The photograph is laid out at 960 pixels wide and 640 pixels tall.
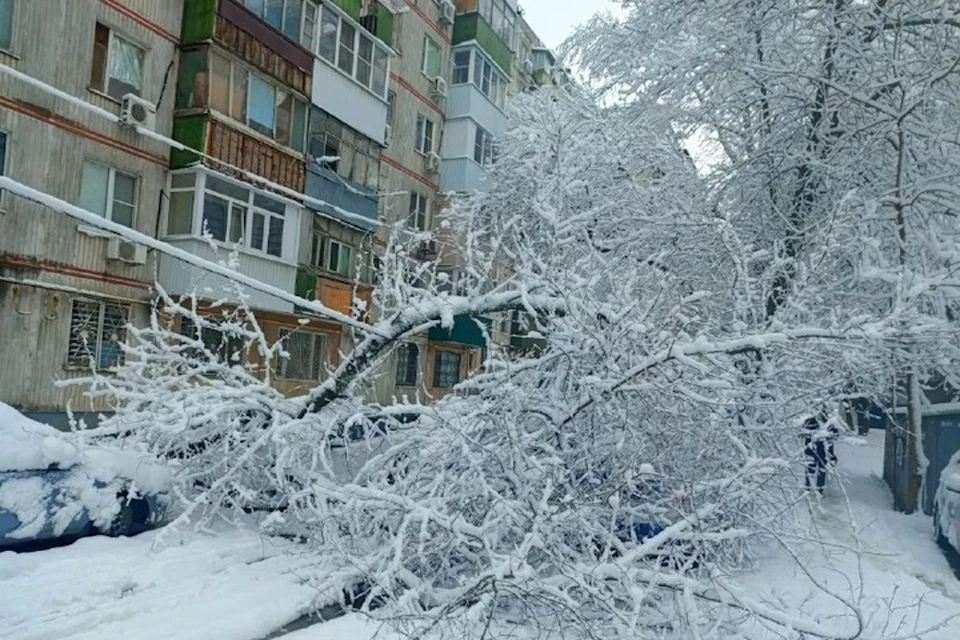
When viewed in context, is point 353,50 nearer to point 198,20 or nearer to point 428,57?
point 198,20

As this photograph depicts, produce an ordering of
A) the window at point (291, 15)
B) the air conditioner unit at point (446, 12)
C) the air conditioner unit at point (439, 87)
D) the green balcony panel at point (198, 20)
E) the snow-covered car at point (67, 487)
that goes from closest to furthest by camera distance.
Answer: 1. the snow-covered car at point (67, 487)
2. the green balcony panel at point (198, 20)
3. the window at point (291, 15)
4. the air conditioner unit at point (439, 87)
5. the air conditioner unit at point (446, 12)

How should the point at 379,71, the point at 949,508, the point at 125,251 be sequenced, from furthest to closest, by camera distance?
the point at 379,71, the point at 125,251, the point at 949,508

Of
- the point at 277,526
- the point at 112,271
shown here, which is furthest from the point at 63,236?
the point at 277,526

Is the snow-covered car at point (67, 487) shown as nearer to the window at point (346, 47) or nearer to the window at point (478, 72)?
the window at point (346, 47)

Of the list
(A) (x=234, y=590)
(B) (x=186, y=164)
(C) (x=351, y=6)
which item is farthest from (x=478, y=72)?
(A) (x=234, y=590)

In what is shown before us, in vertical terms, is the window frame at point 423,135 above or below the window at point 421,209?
above

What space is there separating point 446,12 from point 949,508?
20.1 metres

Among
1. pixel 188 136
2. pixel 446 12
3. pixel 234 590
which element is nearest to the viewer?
→ pixel 234 590

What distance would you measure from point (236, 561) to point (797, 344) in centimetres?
536

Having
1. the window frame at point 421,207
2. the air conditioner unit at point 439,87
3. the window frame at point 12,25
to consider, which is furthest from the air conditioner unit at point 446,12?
the window frame at point 12,25

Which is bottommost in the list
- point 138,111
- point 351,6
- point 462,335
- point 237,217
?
point 462,335

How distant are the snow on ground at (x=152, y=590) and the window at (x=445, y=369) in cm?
1731

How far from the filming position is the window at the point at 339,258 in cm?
1862

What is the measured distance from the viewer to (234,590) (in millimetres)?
6227
